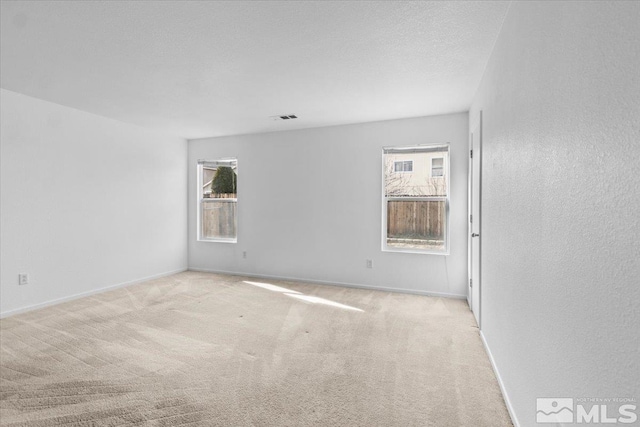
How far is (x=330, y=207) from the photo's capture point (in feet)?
16.5

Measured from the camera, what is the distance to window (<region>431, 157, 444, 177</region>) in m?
4.55

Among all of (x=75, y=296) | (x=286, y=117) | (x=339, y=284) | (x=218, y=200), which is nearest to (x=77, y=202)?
(x=75, y=296)

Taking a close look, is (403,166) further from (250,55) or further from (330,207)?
(250,55)

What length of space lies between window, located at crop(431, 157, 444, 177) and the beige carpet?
5.82ft

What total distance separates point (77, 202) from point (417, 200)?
4.70 metres

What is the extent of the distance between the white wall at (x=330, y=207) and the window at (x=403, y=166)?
25 cm

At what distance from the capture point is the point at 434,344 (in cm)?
292

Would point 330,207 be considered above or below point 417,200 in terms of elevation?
below

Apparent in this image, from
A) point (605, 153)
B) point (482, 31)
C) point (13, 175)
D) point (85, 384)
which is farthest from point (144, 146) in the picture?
point (605, 153)

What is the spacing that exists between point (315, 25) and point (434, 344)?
9.23 ft

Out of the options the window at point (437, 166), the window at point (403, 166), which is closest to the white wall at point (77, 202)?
the window at point (403, 166)

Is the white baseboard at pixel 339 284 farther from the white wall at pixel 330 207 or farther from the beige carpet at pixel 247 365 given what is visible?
the beige carpet at pixel 247 365

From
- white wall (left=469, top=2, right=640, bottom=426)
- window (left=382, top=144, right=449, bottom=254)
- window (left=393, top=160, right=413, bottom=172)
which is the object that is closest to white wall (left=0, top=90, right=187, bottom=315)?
window (left=382, top=144, right=449, bottom=254)

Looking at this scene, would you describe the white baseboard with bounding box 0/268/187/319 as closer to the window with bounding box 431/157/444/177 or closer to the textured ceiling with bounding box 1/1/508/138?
the textured ceiling with bounding box 1/1/508/138
